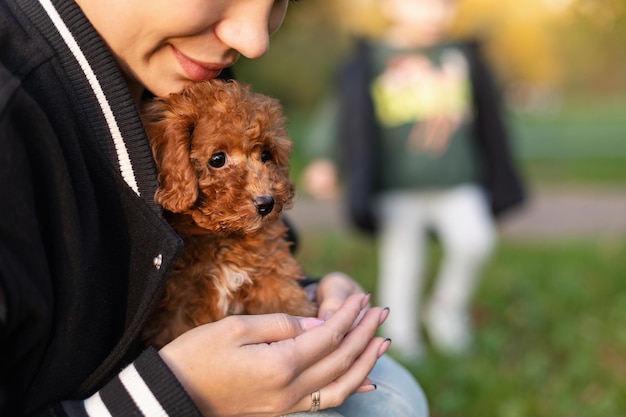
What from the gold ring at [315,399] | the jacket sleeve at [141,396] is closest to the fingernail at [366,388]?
the gold ring at [315,399]

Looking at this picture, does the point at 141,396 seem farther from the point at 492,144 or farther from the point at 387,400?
the point at 492,144

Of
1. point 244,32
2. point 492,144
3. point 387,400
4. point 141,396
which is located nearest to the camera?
point 141,396

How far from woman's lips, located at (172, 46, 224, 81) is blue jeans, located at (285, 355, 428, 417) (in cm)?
77

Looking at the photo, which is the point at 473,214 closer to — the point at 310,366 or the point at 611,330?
the point at 611,330

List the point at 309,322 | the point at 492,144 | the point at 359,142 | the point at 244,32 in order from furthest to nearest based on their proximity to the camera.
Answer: the point at 492,144
the point at 359,142
the point at 309,322
the point at 244,32

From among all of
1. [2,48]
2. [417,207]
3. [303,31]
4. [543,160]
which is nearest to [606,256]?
[417,207]

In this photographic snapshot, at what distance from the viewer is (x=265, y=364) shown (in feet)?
5.52

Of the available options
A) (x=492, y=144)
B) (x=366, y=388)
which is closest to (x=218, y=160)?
(x=366, y=388)

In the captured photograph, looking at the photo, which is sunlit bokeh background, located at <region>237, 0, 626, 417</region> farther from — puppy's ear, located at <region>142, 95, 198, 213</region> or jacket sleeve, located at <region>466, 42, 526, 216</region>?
jacket sleeve, located at <region>466, 42, 526, 216</region>

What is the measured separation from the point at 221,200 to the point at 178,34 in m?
0.36

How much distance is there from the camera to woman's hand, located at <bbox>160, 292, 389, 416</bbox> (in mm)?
1670

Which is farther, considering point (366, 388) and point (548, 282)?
point (548, 282)

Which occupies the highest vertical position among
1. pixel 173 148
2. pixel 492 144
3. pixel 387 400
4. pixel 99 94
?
pixel 99 94

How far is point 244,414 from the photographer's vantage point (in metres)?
1.73
